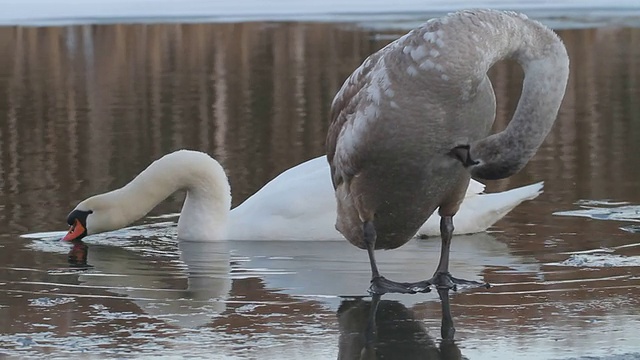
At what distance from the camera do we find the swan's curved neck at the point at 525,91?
4.93 meters

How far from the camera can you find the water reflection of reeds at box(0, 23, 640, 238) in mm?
10266

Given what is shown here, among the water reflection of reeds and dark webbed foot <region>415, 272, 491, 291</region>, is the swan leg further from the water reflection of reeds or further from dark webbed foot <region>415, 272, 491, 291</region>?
the water reflection of reeds

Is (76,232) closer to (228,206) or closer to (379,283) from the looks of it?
(228,206)

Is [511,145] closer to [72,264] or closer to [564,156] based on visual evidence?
[72,264]

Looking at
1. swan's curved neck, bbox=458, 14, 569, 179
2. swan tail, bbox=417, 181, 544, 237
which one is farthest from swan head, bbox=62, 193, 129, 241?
swan's curved neck, bbox=458, 14, 569, 179

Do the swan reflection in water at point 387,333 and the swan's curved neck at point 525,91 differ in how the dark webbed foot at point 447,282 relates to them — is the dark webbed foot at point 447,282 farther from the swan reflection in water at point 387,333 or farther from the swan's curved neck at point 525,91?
the swan's curved neck at point 525,91

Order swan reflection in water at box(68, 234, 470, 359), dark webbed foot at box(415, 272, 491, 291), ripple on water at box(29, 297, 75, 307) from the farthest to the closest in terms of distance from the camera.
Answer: dark webbed foot at box(415, 272, 491, 291)
ripple on water at box(29, 297, 75, 307)
swan reflection in water at box(68, 234, 470, 359)

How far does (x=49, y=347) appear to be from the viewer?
526 centimetres

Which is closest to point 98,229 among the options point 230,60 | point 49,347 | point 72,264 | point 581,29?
point 72,264

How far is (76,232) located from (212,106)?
752 centimetres

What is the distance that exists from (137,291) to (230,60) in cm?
1595

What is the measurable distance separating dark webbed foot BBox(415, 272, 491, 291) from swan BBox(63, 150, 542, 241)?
1.75 meters

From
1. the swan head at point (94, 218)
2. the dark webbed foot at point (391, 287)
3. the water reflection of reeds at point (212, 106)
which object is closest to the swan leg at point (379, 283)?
the dark webbed foot at point (391, 287)

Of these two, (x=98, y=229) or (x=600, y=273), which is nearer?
(x=600, y=273)
